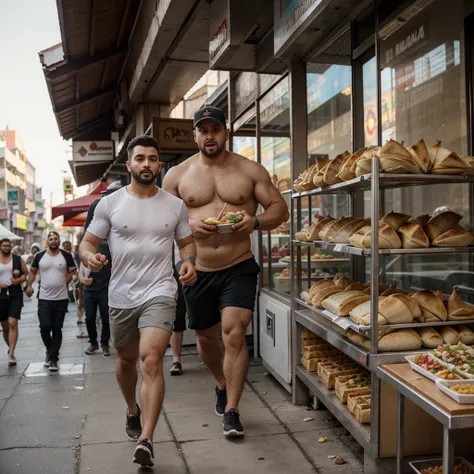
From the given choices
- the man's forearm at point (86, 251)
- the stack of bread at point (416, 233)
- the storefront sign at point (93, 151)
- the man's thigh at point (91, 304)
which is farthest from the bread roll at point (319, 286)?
the storefront sign at point (93, 151)

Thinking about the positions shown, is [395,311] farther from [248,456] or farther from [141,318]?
[141,318]

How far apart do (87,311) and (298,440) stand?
14.7 feet

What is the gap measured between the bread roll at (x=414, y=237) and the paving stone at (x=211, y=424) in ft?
5.64

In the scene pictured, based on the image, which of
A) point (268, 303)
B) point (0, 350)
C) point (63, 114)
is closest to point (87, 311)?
point (0, 350)

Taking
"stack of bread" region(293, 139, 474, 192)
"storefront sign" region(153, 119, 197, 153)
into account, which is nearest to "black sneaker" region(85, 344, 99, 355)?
"storefront sign" region(153, 119, 197, 153)

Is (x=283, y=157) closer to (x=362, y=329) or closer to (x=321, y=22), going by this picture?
(x=321, y=22)

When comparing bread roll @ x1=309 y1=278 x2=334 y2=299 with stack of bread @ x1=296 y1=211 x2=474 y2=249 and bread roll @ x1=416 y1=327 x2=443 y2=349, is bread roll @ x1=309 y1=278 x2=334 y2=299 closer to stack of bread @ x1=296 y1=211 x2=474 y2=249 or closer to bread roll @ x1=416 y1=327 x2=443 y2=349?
stack of bread @ x1=296 y1=211 x2=474 y2=249

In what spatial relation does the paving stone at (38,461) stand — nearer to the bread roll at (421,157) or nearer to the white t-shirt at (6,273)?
the bread roll at (421,157)

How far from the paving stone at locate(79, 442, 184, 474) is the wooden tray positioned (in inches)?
56.5

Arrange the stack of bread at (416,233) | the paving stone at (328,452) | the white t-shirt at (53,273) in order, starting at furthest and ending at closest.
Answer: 1. the white t-shirt at (53,273)
2. the paving stone at (328,452)
3. the stack of bread at (416,233)

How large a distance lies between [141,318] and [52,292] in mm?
3849

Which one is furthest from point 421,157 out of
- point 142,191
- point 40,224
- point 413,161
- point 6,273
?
point 40,224

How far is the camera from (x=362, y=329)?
3.21 m

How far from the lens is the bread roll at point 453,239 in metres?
3.21
